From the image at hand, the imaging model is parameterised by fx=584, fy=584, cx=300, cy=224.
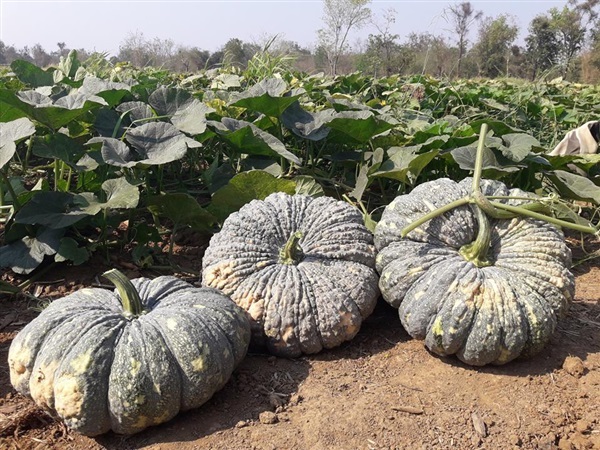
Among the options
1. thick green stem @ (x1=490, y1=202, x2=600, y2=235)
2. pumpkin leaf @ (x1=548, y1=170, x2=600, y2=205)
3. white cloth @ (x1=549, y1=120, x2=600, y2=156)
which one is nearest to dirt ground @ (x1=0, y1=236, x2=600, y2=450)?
thick green stem @ (x1=490, y1=202, x2=600, y2=235)

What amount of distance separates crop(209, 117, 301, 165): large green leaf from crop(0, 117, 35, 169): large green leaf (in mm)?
894

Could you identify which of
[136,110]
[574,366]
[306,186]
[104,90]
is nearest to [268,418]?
[574,366]

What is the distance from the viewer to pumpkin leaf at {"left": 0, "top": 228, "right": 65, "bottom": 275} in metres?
2.79

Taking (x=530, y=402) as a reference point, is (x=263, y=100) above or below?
above

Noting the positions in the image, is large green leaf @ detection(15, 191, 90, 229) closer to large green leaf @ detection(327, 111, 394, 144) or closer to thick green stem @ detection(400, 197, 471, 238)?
large green leaf @ detection(327, 111, 394, 144)

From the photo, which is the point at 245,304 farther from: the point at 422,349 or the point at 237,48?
the point at 237,48

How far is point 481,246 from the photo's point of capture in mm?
2340

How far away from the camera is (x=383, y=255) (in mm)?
2521

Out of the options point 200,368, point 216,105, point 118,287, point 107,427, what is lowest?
point 107,427

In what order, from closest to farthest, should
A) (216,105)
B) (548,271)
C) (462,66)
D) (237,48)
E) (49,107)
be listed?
(548,271)
(49,107)
(216,105)
(237,48)
(462,66)

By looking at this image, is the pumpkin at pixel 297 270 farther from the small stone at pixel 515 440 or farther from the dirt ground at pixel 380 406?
the small stone at pixel 515 440

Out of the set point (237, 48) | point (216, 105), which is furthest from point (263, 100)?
point (237, 48)

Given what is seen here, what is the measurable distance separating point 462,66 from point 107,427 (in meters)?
31.4

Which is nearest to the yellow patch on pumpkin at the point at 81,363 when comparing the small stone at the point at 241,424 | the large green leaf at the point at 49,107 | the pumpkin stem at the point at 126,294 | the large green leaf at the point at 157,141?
the pumpkin stem at the point at 126,294
